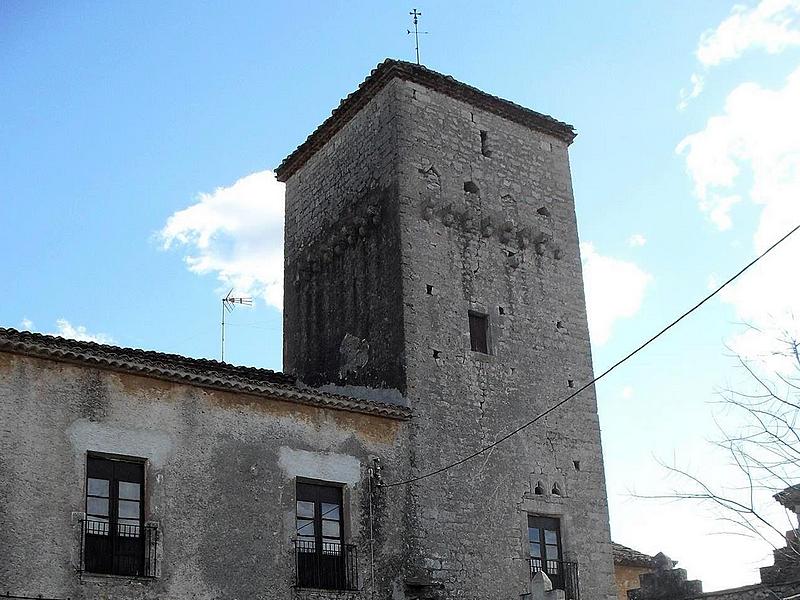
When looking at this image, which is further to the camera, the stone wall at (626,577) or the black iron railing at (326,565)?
the stone wall at (626,577)

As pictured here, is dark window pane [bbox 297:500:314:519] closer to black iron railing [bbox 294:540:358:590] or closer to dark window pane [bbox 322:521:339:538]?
dark window pane [bbox 322:521:339:538]

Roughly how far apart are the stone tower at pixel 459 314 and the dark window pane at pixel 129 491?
363 centimetres

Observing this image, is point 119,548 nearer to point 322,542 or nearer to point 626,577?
point 322,542

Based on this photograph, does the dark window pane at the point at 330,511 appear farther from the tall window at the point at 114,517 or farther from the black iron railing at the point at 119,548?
the tall window at the point at 114,517

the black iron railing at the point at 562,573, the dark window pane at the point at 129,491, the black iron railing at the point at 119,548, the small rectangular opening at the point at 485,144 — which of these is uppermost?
the small rectangular opening at the point at 485,144

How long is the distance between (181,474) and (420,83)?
822 centimetres

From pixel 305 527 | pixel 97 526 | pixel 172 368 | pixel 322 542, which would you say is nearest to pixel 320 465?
pixel 305 527

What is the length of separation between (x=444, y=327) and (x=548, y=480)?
2.96m

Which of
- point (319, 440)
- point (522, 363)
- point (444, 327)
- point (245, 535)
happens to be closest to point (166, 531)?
point (245, 535)

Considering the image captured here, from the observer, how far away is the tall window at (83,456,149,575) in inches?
480

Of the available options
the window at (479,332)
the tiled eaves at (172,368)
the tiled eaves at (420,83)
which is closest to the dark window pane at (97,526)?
the tiled eaves at (172,368)

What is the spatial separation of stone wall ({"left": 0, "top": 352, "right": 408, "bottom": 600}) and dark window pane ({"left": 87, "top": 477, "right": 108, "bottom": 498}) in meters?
0.22

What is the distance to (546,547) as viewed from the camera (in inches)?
631

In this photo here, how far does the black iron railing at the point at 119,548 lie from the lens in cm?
1212
